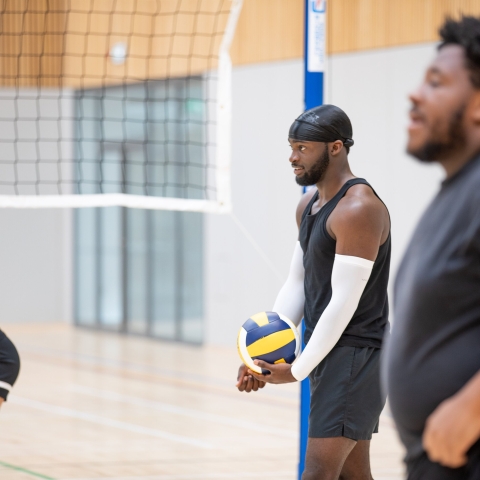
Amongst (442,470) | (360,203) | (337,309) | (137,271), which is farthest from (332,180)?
(137,271)

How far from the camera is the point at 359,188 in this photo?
3.10 metres

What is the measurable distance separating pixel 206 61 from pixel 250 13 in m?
0.95

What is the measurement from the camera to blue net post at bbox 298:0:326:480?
163 inches

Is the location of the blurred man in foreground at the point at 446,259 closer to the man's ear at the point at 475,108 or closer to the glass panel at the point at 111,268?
the man's ear at the point at 475,108

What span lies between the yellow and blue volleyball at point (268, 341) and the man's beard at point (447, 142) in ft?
5.01

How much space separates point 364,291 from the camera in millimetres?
3117

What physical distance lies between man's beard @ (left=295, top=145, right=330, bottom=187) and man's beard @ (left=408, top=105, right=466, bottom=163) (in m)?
1.41

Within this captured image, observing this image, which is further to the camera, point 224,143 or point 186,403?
point 186,403

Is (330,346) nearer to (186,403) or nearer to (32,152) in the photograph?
(186,403)

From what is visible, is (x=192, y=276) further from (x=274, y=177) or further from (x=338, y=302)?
(x=338, y=302)

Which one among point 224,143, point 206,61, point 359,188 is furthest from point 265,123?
point 359,188

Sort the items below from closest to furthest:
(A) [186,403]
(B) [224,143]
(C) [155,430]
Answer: (B) [224,143] → (C) [155,430] → (A) [186,403]

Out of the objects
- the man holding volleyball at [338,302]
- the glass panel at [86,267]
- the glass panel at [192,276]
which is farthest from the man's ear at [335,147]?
the glass panel at [86,267]

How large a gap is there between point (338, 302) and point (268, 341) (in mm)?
316
